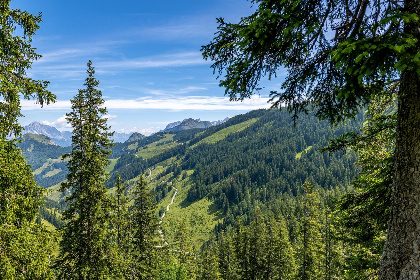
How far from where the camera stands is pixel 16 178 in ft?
27.2

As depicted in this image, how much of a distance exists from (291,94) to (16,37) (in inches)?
403

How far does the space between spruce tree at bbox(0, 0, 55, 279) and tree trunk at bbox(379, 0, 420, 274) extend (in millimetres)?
10931

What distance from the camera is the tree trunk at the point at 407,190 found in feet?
17.5

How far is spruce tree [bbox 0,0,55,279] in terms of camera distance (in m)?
7.80

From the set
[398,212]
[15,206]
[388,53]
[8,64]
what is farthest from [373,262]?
[8,64]

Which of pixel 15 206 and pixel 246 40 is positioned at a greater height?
pixel 246 40

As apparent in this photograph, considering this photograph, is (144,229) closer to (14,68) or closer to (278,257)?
(14,68)

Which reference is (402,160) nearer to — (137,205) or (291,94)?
(291,94)

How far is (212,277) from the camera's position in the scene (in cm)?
3731

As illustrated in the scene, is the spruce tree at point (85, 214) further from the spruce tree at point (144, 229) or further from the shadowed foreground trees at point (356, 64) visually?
the shadowed foreground trees at point (356, 64)

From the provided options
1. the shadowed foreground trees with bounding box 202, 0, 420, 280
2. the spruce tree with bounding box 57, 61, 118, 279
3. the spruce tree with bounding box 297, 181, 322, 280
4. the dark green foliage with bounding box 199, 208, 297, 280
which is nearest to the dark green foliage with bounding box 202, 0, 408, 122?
the shadowed foreground trees with bounding box 202, 0, 420, 280

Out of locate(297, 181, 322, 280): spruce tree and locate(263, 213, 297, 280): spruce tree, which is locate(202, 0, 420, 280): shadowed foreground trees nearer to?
locate(297, 181, 322, 280): spruce tree

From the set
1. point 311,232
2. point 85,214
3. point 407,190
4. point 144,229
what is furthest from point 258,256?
point 407,190

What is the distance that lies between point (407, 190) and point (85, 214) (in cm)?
1673
